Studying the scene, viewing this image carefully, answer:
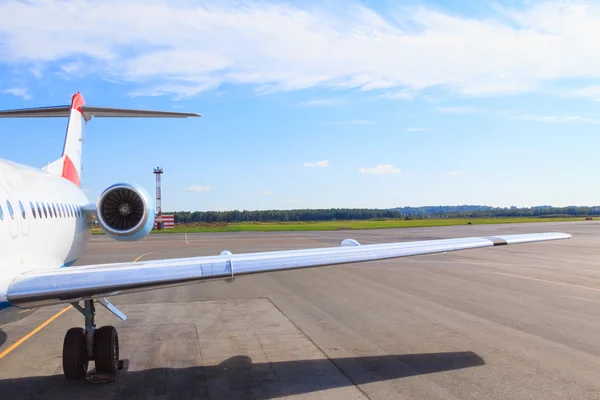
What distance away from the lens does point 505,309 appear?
1399 cm

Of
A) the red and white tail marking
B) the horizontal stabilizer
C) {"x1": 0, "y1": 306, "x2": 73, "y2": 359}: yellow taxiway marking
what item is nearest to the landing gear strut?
{"x1": 0, "y1": 306, "x2": 73, "y2": 359}: yellow taxiway marking

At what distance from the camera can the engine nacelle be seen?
33.1 ft

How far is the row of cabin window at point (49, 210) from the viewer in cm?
750

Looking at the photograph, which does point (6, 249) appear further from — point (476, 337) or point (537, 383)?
point (476, 337)

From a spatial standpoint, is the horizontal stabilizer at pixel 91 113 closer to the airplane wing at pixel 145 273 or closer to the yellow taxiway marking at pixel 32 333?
the yellow taxiway marking at pixel 32 333

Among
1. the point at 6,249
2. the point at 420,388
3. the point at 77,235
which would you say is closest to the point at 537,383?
the point at 420,388

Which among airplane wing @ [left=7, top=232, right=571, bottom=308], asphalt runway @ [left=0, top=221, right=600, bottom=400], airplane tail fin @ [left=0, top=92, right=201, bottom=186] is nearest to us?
→ airplane wing @ [left=7, top=232, right=571, bottom=308]

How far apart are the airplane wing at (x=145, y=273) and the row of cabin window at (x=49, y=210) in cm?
108

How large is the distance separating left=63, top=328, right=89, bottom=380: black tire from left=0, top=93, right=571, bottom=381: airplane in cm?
1

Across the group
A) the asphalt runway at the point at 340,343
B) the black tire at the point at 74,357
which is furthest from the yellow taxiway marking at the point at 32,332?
the black tire at the point at 74,357

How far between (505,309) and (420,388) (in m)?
7.00

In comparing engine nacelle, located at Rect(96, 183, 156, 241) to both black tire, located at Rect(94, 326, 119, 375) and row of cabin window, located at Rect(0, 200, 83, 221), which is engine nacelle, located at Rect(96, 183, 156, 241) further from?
black tire, located at Rect(94, 326, 119, 375)

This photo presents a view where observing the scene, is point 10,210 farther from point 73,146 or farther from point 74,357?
point 73,146

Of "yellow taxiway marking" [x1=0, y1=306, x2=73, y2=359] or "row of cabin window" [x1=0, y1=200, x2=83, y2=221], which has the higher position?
"row of cabin window" [x1=0, y1=200, x2=83, y2=221]
